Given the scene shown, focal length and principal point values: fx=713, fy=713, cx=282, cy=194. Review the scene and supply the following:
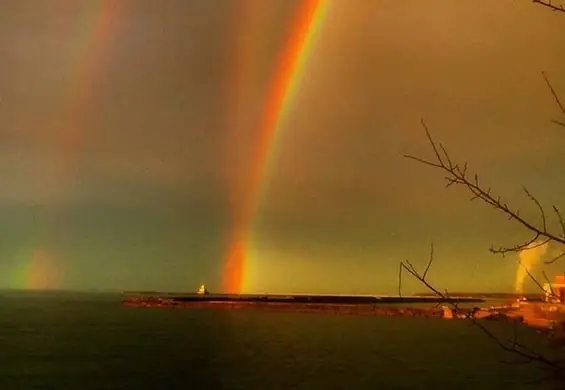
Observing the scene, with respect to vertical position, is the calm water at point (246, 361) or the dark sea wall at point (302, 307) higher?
the dark sea wall at point (302, 307)

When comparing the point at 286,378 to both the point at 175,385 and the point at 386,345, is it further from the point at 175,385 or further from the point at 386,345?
the point at 386,345

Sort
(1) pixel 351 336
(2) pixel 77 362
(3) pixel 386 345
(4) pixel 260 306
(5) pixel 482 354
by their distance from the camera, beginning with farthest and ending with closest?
(4) pixel 260 306 < (1) pixel 351 336 < (3) pixel 386 345 < (5) pixel 482 354 < (2) pixel 77 362

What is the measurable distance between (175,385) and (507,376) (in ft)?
62.2

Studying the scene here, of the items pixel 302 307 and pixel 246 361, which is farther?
pixel 302 307

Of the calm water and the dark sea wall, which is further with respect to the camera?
the dark sea wall

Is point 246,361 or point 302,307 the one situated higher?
point 302,307

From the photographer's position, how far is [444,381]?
37.5m

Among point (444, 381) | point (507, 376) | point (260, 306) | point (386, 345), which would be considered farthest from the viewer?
point (260, 306)

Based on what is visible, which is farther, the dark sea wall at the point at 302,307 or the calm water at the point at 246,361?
the dark sea wall at the point at 302,307

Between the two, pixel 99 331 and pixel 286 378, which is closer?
pixel 286 378

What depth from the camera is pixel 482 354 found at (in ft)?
179

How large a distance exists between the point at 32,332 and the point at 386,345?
36.5 meters

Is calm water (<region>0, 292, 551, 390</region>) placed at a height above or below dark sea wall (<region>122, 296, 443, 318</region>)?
below

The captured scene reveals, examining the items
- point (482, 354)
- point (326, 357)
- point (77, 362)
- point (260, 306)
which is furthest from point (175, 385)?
point (260, 306)
